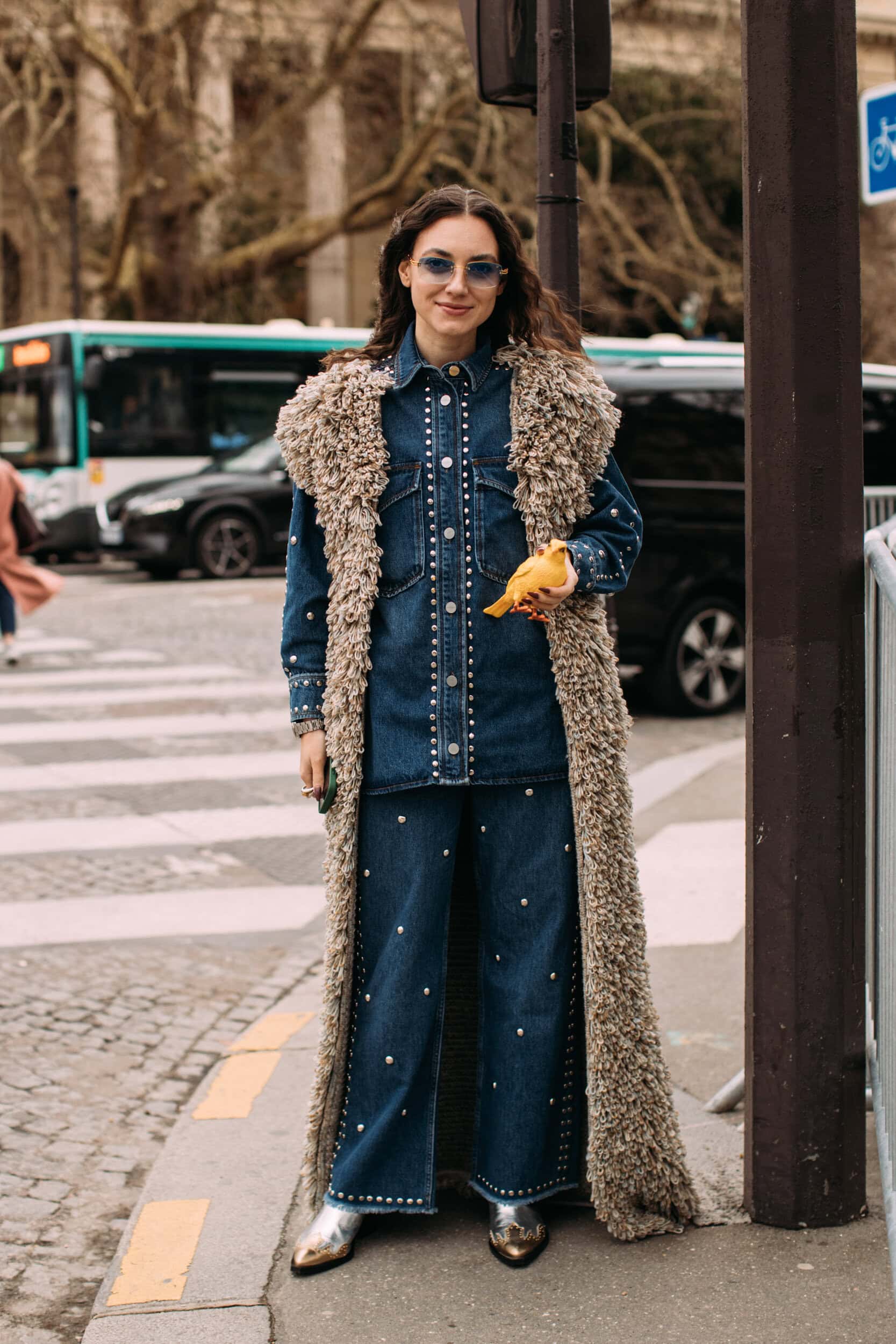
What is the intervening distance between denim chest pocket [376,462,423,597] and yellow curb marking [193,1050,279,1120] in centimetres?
153

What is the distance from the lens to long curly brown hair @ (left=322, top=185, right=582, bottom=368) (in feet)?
9.91

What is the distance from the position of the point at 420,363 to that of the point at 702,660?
7041 mm

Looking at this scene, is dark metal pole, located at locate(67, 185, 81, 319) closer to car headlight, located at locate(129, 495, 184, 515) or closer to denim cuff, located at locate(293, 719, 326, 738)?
car headlight, located at locate(129, 495, 184, 515)

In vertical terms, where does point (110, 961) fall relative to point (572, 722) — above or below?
below

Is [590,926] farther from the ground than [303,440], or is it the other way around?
[303,440]

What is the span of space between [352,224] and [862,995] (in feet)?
74.0

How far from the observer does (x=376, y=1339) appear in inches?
110

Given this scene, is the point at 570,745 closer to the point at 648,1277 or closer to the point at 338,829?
the point at 338,829

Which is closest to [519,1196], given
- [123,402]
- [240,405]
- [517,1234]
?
[517,1234]

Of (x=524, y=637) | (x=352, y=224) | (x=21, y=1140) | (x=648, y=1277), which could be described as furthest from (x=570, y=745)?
(x=352, y=224)

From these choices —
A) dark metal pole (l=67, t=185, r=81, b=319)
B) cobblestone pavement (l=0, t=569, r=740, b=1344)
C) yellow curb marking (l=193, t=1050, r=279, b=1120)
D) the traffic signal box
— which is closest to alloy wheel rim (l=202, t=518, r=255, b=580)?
dark metal pole (l=67, t=185, r=81, b=319)

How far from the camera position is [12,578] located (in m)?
11.5

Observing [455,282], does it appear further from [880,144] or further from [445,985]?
[880,144]

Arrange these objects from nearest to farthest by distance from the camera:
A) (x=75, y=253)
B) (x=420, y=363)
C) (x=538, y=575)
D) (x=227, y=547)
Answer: (x=538, y=575), (x=420, y=363), (x=227, y=547), (x=75, y=253)
